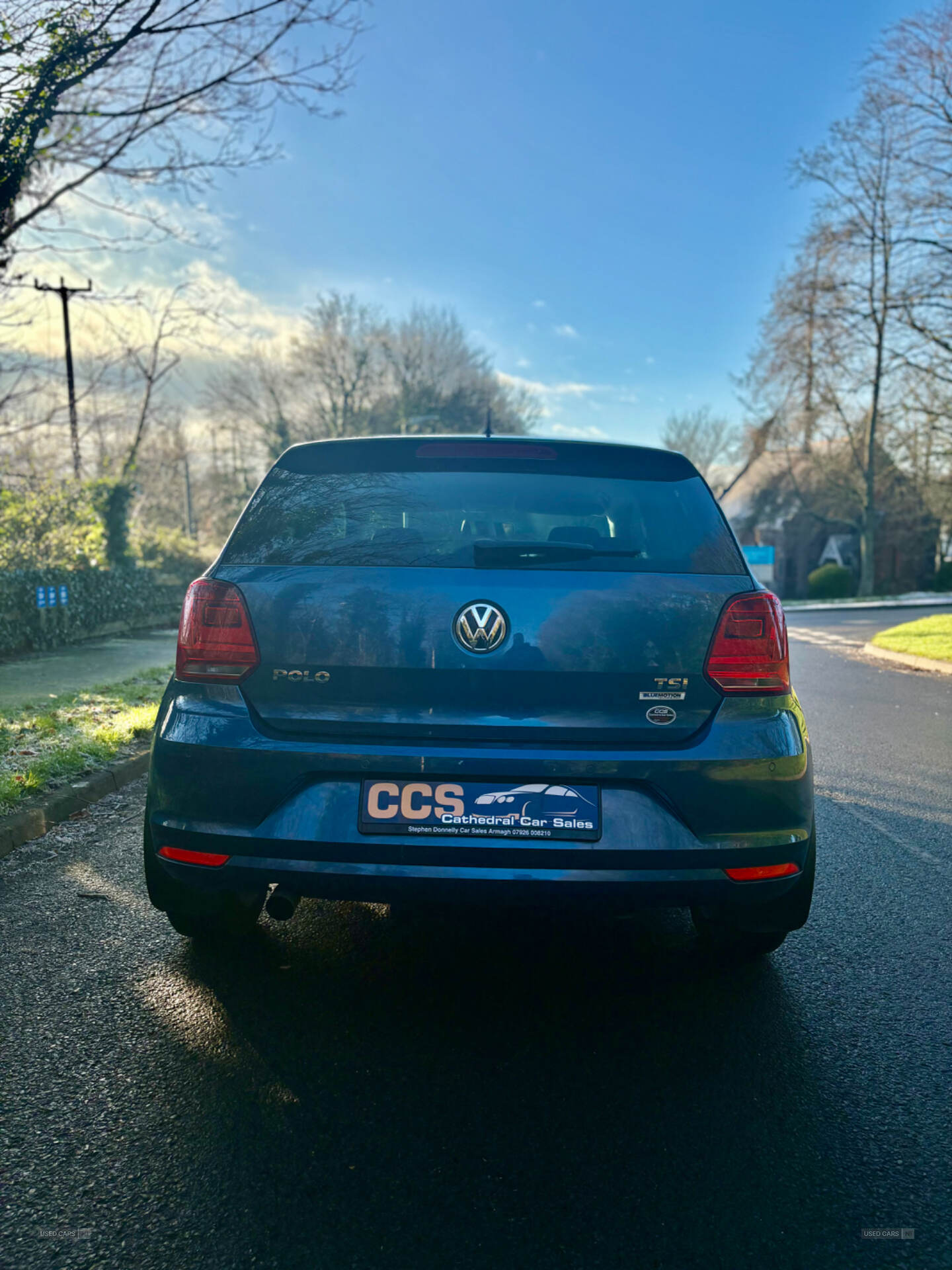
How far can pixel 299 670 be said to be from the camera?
2.53 metres

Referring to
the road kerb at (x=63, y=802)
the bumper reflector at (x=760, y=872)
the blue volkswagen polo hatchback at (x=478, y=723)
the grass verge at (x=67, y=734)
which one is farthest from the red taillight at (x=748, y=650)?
the grass verge at (x=67, y=734)

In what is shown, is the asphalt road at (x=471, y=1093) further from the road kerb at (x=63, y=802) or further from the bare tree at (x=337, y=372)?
the bare tree at (x=337, y=372)

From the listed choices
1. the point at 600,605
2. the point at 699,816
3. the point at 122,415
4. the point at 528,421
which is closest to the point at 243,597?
the point at 600,605

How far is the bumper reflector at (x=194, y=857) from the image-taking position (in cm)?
255

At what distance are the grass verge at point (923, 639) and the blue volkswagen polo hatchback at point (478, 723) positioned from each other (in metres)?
11.8

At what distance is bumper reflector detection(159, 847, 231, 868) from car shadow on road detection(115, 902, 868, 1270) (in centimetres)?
46

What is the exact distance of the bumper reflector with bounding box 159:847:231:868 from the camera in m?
2.55

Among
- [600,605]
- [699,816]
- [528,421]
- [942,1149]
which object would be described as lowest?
[942,1149]

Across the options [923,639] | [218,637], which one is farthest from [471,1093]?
[923,639]

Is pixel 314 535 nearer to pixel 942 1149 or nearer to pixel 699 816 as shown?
pixel 699 816

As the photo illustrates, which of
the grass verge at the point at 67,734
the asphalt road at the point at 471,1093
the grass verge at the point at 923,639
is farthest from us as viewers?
the grass verge at the point at 923,639

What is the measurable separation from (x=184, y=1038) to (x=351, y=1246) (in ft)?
3.19

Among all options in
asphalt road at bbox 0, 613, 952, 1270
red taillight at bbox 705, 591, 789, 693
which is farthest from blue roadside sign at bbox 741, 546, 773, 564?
red taillight at bbox 705, 591, 789, 693

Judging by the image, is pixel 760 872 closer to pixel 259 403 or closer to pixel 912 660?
pixel 912 660
